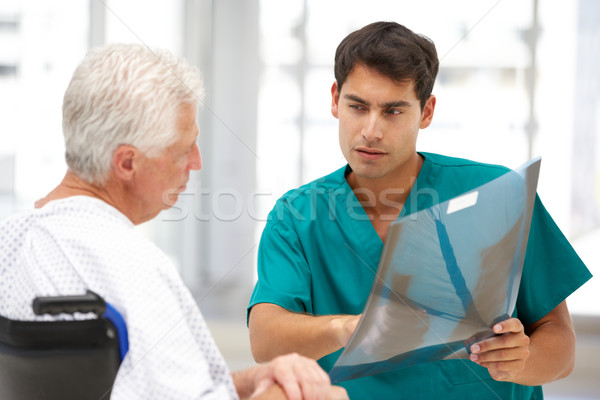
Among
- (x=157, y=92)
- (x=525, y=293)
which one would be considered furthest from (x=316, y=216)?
(x=157, y=92)

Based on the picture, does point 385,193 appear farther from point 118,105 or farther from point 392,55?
point 118,105

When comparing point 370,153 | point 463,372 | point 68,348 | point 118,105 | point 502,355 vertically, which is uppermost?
point 118,105

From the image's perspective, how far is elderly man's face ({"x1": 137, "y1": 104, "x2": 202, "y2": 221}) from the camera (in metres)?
0.80

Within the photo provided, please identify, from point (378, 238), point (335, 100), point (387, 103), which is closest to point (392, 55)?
point (387, 103)

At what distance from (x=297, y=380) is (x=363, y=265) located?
455 millimetres

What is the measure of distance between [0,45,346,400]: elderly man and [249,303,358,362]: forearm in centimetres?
17

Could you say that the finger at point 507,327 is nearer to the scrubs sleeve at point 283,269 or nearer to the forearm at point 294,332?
the forearm at point 294,332

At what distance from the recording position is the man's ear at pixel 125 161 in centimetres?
78

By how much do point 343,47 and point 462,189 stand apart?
36 centimetres

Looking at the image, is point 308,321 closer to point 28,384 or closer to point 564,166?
point 28,384

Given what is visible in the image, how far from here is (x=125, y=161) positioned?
79 cm

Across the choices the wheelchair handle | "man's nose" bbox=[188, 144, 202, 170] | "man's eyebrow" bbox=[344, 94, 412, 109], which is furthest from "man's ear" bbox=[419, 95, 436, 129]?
the wheelchair handle

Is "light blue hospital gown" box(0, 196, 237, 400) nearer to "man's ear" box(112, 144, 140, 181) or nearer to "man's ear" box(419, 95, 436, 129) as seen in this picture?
"man's ear" box(112, 144, 140, 181)

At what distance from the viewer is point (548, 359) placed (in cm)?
108
